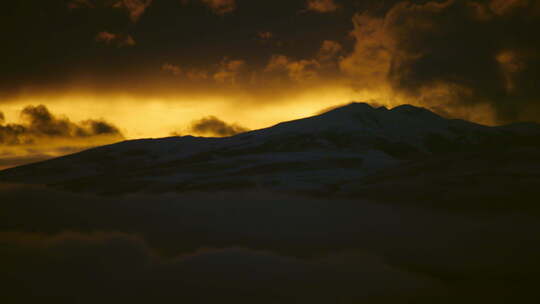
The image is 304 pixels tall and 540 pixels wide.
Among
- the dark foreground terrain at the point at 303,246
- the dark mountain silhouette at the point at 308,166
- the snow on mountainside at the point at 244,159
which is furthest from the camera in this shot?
the snow on mountainside at the point at 244,159

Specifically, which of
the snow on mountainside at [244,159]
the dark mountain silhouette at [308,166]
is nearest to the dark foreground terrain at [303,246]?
the dark mountain silhouette at [308,166]

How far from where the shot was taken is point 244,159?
11544cm

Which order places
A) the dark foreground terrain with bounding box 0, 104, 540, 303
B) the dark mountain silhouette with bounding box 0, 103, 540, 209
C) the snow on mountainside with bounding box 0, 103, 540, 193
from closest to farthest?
the dark foreground terrain with bounding box 0, 104, 540, 303
the dark mountain silhouette with bounding box 0, 103, 540, 209
the snow on mountainside with bounding box 0, 103, 540, 193

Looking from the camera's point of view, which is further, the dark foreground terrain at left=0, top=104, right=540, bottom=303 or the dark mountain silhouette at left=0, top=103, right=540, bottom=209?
the dark mountain silhouette at left=0, top=103, right=540, bottom=209

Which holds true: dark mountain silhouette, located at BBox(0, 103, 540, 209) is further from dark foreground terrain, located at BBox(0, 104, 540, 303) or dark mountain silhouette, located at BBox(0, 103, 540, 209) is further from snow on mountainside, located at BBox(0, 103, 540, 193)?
dark foreground terrain, located at BBox(0, 104, 540, 303)

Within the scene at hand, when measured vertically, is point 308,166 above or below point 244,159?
below

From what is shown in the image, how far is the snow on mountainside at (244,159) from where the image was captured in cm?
7375

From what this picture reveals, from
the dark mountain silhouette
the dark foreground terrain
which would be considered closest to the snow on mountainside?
the dark mountain silhouette

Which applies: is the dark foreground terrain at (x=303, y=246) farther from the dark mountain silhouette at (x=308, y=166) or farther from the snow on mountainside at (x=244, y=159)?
the snow on mountainside at (x=244, y=159)

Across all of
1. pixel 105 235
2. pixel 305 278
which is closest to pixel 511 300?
pixel 305 278

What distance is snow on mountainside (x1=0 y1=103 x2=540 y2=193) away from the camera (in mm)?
73750

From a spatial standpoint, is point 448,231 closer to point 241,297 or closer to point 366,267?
point 366,267

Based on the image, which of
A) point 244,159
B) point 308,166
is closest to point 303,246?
point 308,166

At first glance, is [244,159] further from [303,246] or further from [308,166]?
[303,246]
